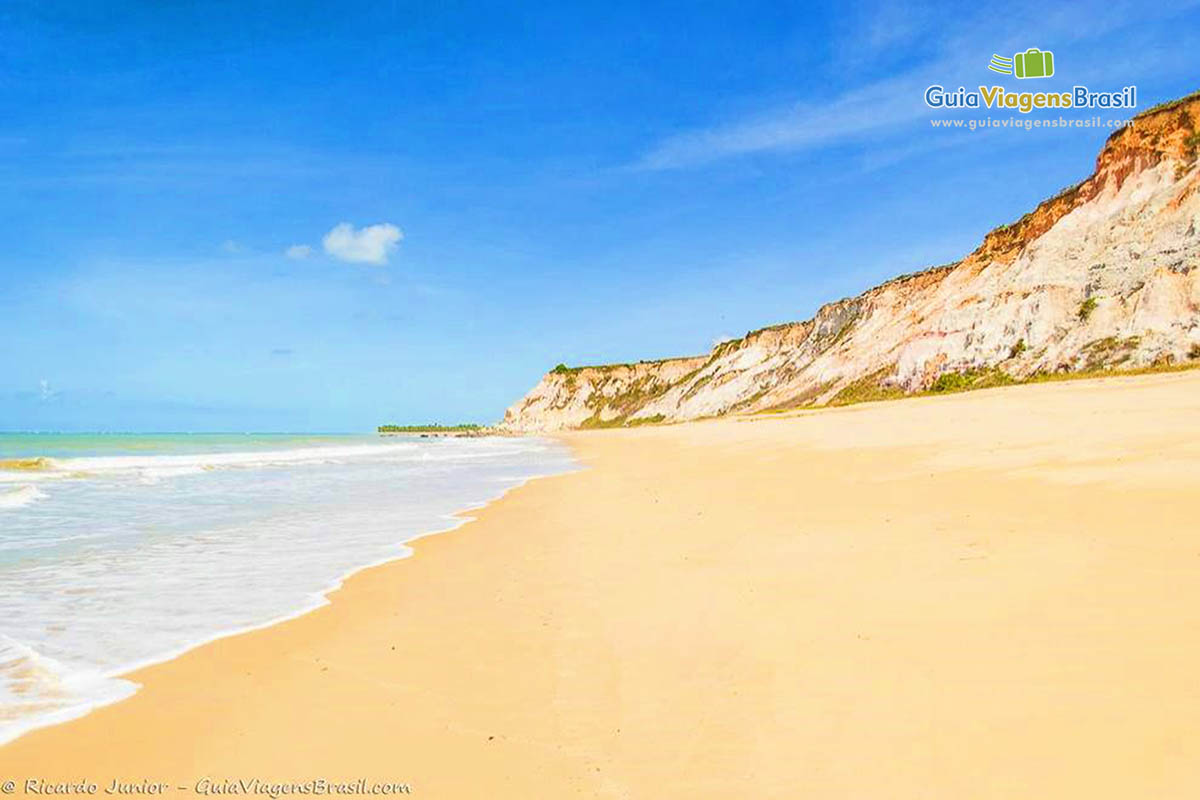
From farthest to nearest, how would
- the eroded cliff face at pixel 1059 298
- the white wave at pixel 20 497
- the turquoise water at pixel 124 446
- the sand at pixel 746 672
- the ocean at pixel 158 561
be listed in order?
the turquoise water at pixel 124 446
the eroded cliff face at pixel 1059 298
the white wave at pixel 20 497
the ocean at pixel 158 561
the sand at pixel 746 672

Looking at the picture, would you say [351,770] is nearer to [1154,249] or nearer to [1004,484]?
[1004,484]

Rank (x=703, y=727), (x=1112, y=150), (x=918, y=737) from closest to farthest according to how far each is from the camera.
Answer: (x=918, y=737), (x=703, y=727), (x=1112, y=150)

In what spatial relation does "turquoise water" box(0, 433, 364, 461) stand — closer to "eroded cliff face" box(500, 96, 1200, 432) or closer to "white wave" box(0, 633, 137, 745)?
"white wave" box(0, 633, 137, 745)

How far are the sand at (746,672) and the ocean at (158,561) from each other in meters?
0.49

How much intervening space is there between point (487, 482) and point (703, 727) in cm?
1883

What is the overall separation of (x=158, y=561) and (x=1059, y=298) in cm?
5075

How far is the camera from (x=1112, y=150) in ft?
153

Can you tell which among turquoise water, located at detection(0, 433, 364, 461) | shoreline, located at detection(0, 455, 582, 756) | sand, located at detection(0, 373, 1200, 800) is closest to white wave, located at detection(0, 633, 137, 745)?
shoreline, located at detection(0, 455, 582, 756)

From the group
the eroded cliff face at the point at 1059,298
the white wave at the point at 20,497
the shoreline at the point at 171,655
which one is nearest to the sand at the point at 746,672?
the shoreline at the point at 171,655

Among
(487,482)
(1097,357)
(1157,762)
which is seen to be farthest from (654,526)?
A: (1097,357)

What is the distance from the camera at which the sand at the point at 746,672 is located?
10.4ft

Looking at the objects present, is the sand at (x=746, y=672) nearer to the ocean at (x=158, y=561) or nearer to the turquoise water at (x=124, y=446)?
the ocean at (x=158, y=561)

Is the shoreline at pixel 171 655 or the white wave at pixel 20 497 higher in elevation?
the white wave at pixel 20 497

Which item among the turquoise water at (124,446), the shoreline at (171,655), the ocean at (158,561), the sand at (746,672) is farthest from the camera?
the turquoise water at (124,446)
